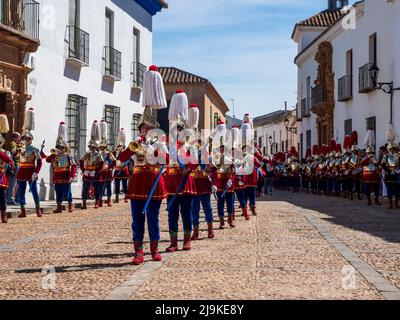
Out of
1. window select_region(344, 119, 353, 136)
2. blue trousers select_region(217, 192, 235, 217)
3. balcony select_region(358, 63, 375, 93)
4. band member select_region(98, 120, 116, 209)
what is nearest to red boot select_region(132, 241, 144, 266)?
blue trousers select_region(217, 192, 235, 217)

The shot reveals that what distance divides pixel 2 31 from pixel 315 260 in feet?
36.3

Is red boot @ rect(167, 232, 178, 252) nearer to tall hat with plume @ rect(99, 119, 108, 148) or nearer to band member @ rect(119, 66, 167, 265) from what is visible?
band member @ rect(119, 66, 167, 265)

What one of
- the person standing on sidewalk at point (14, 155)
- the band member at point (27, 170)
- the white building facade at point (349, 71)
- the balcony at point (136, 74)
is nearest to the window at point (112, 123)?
the balcony at point (136, 74)

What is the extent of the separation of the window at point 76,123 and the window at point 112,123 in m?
2.64

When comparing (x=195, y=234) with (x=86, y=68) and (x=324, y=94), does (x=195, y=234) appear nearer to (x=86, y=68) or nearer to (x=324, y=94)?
(x=86, y=68)

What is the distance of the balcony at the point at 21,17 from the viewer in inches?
679

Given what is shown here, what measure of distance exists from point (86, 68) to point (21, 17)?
4.86 metres

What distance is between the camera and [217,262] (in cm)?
808

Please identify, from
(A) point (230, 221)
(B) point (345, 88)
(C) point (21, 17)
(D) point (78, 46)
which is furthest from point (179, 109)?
(B) point (345, 88)

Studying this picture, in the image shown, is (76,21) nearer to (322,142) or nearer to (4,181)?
(4,181)

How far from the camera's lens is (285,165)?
34156 mm

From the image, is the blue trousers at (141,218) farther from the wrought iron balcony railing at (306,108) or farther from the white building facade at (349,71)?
the wrought iron balcony railing at (306,108)
